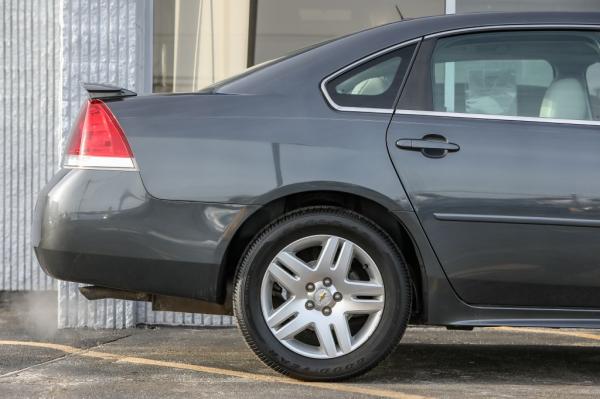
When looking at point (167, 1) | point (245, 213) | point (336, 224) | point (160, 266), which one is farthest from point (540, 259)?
point (167, 1)

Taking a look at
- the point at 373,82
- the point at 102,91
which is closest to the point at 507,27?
the point at 373,82

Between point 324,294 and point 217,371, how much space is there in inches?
28.4

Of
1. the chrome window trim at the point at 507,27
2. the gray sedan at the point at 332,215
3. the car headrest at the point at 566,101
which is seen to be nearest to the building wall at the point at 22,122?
the gray sedan at the point at 332,215

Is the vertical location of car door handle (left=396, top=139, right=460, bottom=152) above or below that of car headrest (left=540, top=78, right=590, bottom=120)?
below

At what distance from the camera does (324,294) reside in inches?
188

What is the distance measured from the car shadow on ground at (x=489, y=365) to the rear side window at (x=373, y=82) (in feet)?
3.89

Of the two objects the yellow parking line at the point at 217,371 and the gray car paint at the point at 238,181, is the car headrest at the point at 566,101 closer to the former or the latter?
the gray car paint at the point at 238,181

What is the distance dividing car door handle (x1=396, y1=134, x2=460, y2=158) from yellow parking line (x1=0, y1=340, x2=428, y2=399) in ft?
3.23

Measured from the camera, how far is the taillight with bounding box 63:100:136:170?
15.8 feet

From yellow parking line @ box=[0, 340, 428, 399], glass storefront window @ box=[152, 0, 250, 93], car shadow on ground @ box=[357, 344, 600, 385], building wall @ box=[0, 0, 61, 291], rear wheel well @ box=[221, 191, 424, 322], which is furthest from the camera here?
building wall @ box=[0, 0, 61, 291]

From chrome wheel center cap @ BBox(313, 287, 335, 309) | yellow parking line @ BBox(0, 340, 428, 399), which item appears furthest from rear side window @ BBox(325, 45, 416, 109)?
yellow parking line @ BBox(0, 340, 428, 399)

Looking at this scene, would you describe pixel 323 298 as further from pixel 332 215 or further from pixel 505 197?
pixel 505 197

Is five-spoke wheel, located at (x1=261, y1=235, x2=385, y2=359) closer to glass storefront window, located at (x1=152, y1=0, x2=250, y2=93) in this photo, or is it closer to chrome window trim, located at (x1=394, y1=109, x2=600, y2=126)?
chrome window trim, located at (x1=394, y1=109, x2=600, y2=126)

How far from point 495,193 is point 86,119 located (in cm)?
173
